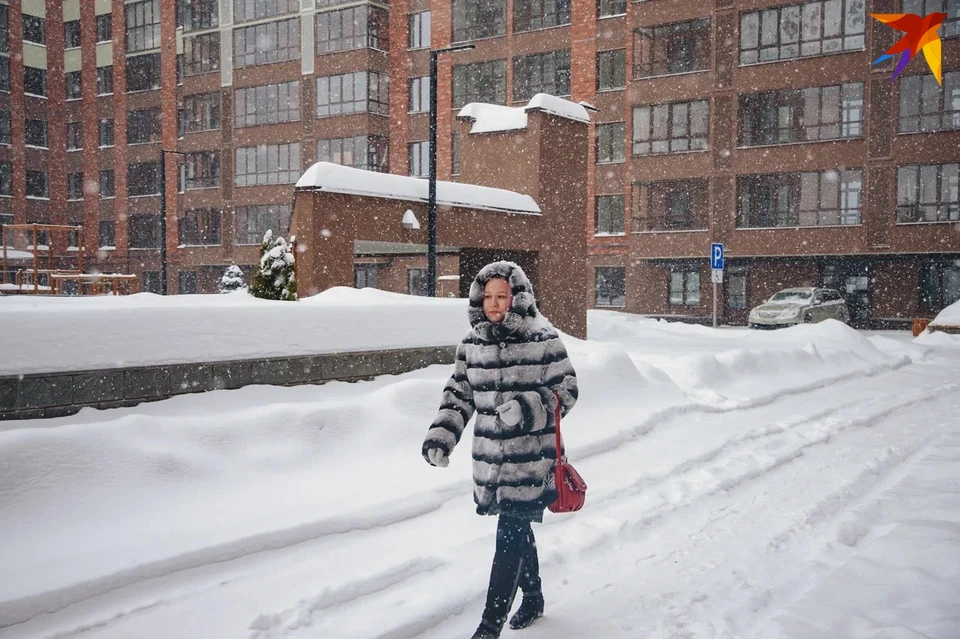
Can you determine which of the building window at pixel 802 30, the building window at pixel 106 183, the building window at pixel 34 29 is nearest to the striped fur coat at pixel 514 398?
the building window at pixel 802 30

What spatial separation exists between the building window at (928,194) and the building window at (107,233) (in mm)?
45828

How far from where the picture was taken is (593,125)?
4062 centimetres

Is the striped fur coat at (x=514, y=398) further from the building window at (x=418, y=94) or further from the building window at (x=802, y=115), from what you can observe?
the building window at (x=418, y=94)

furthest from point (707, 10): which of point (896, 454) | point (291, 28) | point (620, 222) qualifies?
point (896, 454)

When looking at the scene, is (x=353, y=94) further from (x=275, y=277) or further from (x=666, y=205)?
(x=275, y=277)

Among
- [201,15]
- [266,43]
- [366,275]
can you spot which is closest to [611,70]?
[366,275]

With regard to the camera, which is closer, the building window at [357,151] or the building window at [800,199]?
the building window at [800,199]

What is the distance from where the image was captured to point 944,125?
31.5m

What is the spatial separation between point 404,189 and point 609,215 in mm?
25660

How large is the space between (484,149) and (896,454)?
14.8 meters

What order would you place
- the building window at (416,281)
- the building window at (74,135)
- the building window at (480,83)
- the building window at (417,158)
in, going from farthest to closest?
the building window at (74,135), the building window at (417,158), the building window at (416,281), the building window at (480,83)

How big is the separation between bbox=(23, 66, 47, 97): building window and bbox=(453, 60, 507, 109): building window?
2944 cm

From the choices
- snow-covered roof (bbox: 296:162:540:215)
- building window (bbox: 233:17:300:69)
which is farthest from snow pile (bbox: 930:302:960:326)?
building window (bbox: 233:17:300:69)

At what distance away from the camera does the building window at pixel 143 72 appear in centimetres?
5062
